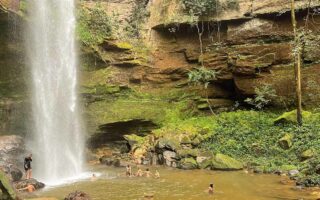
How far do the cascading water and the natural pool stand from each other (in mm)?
5156

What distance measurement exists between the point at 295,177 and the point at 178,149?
7.67 metres

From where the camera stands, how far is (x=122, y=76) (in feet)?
95.3

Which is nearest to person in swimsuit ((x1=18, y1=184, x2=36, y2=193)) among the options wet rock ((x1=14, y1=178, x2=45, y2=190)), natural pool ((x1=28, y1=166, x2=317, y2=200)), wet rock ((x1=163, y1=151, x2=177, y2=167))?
wet rock ((x1=14, y1=178, x2=45, y2=190))

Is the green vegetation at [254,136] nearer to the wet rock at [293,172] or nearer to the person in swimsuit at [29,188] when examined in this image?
the wet rock at [293,172]

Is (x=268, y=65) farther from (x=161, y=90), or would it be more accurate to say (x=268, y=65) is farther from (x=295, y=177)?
(x=295, y=177)

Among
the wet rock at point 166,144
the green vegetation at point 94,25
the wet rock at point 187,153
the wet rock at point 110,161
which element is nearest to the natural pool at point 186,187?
the wet rock at point 187,153

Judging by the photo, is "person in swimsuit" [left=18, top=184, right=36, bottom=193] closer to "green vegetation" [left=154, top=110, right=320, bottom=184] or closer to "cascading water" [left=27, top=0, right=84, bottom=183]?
"cascading water" [left=27, top=0, right=84, bottom=183]

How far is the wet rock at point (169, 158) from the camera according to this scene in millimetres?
22531

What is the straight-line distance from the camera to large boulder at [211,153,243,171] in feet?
66.2

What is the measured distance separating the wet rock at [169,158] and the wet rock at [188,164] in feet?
2.35

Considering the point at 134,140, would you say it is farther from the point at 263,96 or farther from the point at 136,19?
the point at 136,19

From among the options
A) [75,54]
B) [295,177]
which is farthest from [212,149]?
[75,54]

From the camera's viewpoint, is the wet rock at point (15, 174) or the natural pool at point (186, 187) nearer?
the natural pool at point (186, 187)

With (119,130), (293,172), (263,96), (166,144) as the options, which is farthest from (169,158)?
(263,96)
